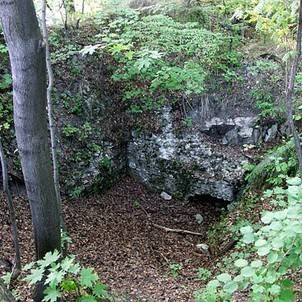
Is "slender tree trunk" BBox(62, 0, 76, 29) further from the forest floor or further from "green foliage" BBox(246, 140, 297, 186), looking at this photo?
"green foliage" BBox(246, 140, 297, 186)

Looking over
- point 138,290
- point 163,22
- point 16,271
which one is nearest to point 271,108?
point 163,22

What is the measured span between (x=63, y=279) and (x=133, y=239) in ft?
10.8

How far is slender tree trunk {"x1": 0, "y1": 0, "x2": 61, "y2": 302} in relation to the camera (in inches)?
109

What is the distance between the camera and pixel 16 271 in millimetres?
4258

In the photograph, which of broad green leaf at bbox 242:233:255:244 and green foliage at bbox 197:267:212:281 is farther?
green foliage at bbox 197:267:212:281

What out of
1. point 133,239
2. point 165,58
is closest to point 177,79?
point 165,58

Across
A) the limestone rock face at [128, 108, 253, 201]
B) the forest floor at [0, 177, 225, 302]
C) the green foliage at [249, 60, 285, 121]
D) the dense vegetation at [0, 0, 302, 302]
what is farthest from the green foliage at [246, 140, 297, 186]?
the forest floor at [0, 177, 225, 302]

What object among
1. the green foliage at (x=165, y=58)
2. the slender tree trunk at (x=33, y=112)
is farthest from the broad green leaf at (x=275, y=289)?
the green foliage at (x=165, y=58)

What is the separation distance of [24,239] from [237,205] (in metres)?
3.76

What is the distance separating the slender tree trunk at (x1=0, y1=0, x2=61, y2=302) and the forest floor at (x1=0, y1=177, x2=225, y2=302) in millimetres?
1110

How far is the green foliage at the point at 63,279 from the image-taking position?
2.81 m

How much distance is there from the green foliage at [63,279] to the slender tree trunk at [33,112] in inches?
10.3

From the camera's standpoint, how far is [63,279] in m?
3.23

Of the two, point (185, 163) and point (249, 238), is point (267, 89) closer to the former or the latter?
point (185, 163)
